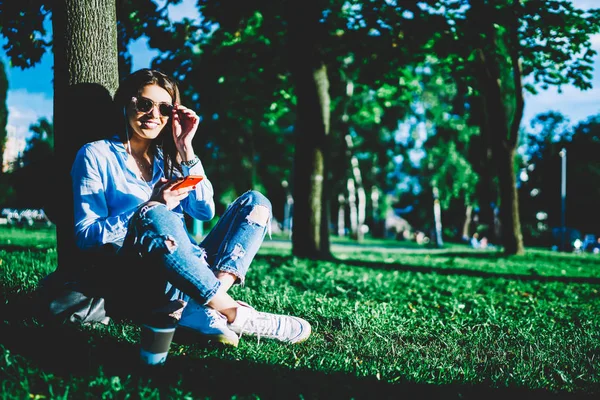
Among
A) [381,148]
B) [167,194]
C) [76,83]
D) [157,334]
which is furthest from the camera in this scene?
[381,148]

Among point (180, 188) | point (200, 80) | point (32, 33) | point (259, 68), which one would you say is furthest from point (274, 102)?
point (180, 188)

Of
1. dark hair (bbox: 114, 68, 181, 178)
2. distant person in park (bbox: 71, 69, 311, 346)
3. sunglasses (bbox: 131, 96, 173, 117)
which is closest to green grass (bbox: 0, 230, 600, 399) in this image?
→ distant person in park (bbox: 71, 69, 311, 346)

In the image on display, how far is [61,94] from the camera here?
10.8 feet

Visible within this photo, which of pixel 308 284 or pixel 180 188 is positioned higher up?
pixel 180 188

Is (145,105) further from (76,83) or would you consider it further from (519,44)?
(519,44)

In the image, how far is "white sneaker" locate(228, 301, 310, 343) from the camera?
2.72 meters

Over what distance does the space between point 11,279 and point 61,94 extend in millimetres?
1774

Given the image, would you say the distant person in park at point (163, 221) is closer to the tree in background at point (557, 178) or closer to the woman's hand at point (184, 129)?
the woman's hand at point (184, 129)

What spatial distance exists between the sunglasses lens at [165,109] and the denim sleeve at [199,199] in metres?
0.35

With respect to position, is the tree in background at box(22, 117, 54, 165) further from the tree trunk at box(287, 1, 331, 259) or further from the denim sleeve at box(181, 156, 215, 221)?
the denim sleeve at box(181, 156, 215, 221)

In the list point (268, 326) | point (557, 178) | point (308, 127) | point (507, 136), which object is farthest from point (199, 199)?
point (557, 178)

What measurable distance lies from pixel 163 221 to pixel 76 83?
1.73m

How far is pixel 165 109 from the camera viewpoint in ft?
9.21

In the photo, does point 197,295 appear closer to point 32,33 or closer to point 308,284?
point 308,284
